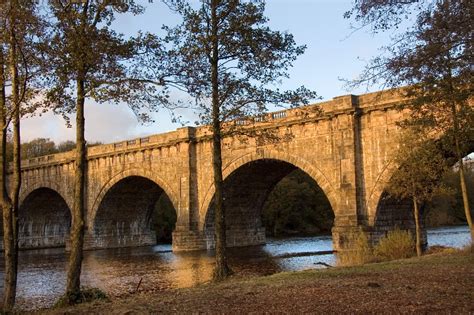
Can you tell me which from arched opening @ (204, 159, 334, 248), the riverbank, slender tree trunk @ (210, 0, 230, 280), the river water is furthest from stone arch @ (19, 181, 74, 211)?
the riverbank

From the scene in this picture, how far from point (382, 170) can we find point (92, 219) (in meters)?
32.0

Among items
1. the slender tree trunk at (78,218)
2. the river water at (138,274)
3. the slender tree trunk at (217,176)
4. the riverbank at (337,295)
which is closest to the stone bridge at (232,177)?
the slender tree trunk at (217,176)

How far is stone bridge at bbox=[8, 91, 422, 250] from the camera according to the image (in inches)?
1197

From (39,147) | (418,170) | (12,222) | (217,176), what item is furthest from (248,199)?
(39,147)

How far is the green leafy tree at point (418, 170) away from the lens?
21688 millimetres

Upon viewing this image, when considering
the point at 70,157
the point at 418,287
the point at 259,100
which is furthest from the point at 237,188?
the point at 418,287

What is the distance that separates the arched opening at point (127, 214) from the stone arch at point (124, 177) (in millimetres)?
356

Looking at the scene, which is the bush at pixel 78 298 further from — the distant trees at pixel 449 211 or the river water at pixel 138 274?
the distant trees at pixel 449 211

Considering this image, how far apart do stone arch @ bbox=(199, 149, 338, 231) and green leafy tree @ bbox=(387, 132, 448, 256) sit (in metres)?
7.87

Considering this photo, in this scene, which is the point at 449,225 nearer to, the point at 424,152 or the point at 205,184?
the point at 205,184

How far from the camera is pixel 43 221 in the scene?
6606 centimetres

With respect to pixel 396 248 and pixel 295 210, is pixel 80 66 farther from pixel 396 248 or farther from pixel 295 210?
pixel 295 210

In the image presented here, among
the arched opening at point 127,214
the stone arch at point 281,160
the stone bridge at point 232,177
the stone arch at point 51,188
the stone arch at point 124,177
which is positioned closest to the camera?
the stone bridge at point 232,177

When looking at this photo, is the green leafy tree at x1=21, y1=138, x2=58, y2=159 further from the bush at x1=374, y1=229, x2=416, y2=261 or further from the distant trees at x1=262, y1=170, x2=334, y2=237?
the bush at x1=374, y1=229, x2=416, y2=261
